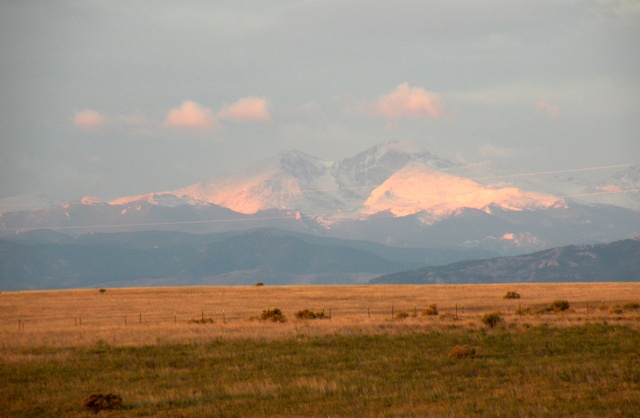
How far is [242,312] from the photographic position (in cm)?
6831

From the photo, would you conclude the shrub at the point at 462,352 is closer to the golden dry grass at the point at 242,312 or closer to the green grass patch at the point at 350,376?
the green grass patch at the point at 350,376

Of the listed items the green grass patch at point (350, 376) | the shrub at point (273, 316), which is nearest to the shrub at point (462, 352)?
the green grass patch at point (350, 376)

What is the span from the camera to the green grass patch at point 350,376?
89.4 ft

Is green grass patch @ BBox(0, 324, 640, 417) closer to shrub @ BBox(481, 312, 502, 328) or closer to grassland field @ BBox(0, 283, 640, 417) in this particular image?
grassland field @ BBox(0, 283, 640, 417)

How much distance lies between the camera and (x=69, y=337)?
4572 cm

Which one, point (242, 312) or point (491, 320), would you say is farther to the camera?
point (242, 312)

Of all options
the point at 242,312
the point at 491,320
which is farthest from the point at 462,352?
the point at 242,312

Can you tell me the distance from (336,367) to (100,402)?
1042 cm

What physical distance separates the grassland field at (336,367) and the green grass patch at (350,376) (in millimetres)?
62

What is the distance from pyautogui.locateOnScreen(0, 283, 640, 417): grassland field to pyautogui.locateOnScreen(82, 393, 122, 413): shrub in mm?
299

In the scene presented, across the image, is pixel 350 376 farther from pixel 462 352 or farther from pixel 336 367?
pixel 462 352

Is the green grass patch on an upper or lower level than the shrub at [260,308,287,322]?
lower

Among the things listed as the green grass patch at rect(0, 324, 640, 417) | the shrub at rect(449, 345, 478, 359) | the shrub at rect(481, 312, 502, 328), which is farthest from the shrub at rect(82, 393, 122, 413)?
the shrub at rect(481, 312, 502, 328)

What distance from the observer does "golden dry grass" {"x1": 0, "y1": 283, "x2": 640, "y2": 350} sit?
148ft
